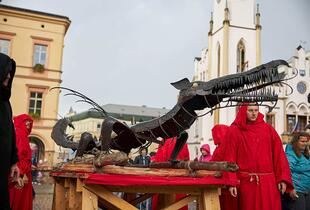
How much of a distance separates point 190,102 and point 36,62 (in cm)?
2225

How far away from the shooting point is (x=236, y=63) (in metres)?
30.9

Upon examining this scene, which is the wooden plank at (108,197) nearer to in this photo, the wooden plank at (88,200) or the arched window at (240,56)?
the wooden plank at (88,200)

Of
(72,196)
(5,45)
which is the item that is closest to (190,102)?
(72,196)

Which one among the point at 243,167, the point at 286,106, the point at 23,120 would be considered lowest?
the point at 243,167

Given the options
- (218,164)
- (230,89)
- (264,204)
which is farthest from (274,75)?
(264,204)

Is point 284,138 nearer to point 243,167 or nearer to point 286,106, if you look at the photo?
point 286,106

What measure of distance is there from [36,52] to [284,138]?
1974 centimetres

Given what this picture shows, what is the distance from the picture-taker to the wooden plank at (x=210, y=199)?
128 inches

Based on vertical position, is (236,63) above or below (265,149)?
above

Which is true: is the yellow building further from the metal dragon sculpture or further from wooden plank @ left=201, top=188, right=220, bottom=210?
wooden plank @ left=201, top=188, right=220, bottom=210

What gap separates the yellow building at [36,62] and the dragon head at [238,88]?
20.5 meters

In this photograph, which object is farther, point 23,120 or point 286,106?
point 286,106

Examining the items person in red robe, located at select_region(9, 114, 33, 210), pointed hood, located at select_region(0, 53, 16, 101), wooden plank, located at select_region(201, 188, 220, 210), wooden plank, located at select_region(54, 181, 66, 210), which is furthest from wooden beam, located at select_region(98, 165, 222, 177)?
person in red robe, located at select_region(9, 114, 33, 210)

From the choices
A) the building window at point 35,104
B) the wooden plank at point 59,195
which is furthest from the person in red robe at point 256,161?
the building window at point 35,104
